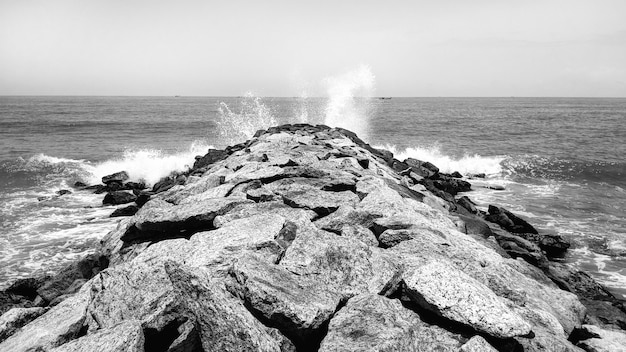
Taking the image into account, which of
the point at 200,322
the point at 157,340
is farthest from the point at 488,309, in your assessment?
the point at 157,340

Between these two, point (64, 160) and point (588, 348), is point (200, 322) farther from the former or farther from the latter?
point (64, 160)

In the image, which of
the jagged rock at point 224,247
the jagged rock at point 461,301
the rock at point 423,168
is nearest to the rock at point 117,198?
the jagged rock at point 224,247

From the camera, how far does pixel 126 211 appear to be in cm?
1395

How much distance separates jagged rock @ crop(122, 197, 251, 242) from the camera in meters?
7.07

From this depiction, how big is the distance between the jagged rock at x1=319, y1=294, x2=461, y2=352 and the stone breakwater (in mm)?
13

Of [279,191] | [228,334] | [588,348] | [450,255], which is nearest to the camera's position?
[228,334]

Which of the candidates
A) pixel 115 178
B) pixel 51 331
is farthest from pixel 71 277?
pixel 115 178

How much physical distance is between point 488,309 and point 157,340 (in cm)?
346

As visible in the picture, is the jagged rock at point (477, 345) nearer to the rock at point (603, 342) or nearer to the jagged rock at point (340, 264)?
the jagged rock at point (340, 264)

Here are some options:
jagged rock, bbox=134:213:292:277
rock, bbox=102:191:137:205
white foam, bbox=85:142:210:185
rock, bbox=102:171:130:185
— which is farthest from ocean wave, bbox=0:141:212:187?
jagged rock, bbox=134:213:292:277

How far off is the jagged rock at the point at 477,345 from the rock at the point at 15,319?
17.8ft

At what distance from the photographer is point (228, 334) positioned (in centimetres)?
366

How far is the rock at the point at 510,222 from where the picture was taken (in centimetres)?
1315

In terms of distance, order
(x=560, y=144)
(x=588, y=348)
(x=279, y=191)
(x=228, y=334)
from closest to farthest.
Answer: (x=228, y=334) < (x=588, y=348) < (x=279, y=191) < (x=560, y=144)
